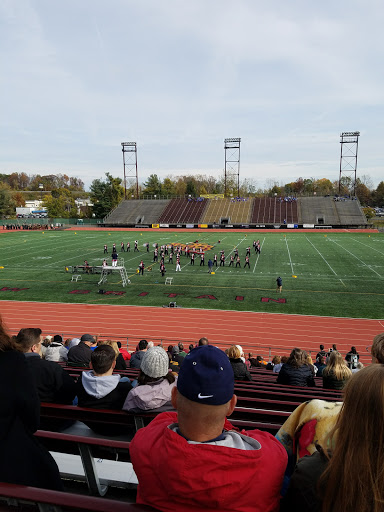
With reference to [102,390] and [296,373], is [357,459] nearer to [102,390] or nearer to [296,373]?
[102,390]

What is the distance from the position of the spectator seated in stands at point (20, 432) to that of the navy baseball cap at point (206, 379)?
3.63ft

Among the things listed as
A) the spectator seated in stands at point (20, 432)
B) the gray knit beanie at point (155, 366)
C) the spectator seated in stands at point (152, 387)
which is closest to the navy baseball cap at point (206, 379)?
the spectator seated in stands at point (20, 432)

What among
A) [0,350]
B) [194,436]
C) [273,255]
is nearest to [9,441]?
[0,350]

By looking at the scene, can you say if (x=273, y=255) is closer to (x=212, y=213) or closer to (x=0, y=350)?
(x=0, y=350)

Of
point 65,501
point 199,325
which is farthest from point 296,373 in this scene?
point 199,325

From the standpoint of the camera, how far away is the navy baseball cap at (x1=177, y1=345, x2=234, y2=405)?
181 centimetres

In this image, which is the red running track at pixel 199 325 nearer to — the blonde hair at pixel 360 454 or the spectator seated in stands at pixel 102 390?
the spectator seated in stands at pixel 102 390

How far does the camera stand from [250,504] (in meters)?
1.66

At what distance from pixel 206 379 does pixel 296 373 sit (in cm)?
511

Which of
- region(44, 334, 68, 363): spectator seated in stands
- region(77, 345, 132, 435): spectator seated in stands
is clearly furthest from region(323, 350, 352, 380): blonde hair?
region(44, 334, 68, 363): spectator seated in stands

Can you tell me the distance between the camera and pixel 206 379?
181 cm

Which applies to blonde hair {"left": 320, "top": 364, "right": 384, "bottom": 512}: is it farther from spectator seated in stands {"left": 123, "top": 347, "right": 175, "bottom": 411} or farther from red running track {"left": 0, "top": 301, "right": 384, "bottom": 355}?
red running track {"left": 0, "top": 301, "right": 384, "bottom": 355}

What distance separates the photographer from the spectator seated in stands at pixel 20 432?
7.42ft

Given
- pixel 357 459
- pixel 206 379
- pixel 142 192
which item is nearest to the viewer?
pixel 357 459
